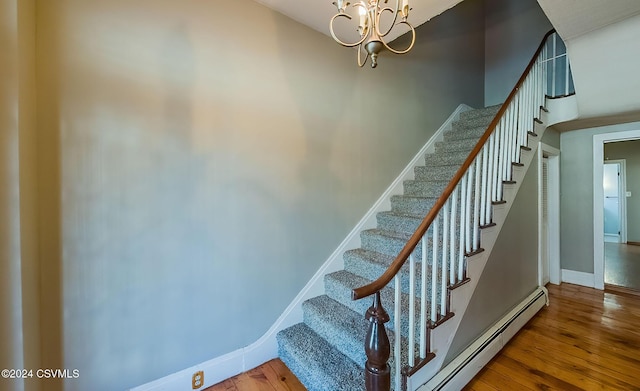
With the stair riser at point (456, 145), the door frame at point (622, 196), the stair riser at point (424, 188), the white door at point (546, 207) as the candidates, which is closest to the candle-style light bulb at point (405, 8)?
the stair riser at point (424, 188)

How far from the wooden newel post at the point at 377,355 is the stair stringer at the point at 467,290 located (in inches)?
18.6

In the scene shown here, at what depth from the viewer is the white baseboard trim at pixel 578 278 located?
3426mm

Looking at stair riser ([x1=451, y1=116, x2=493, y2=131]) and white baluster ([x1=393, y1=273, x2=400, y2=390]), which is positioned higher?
stair riser ([x1=451, y1=116, x2=493, y2=131])

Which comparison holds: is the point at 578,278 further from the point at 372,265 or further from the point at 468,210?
the point at 372,265

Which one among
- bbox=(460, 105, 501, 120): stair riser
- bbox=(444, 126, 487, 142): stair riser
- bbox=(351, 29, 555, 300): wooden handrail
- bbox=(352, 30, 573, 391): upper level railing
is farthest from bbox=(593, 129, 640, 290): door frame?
bbox=(351, 29, 555, 300): wooden handrail

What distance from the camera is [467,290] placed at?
1.84 m

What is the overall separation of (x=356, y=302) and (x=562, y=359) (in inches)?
66.2

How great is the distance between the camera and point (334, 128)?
92.7 inches

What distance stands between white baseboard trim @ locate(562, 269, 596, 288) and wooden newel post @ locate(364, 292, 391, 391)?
407 centimetres

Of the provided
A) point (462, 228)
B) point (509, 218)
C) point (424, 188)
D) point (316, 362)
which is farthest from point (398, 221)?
point (316, 362)

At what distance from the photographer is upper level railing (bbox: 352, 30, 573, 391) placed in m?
1.15

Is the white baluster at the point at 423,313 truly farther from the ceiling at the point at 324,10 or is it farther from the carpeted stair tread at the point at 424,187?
the ceiling at the point at 324,10

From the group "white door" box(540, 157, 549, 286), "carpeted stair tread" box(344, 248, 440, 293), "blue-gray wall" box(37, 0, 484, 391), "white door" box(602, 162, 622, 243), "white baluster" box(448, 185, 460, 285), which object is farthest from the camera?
"white door" box(602, 162, 622, 243)

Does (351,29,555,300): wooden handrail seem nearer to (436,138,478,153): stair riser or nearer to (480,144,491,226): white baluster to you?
(480,144,491,226): white baluster
